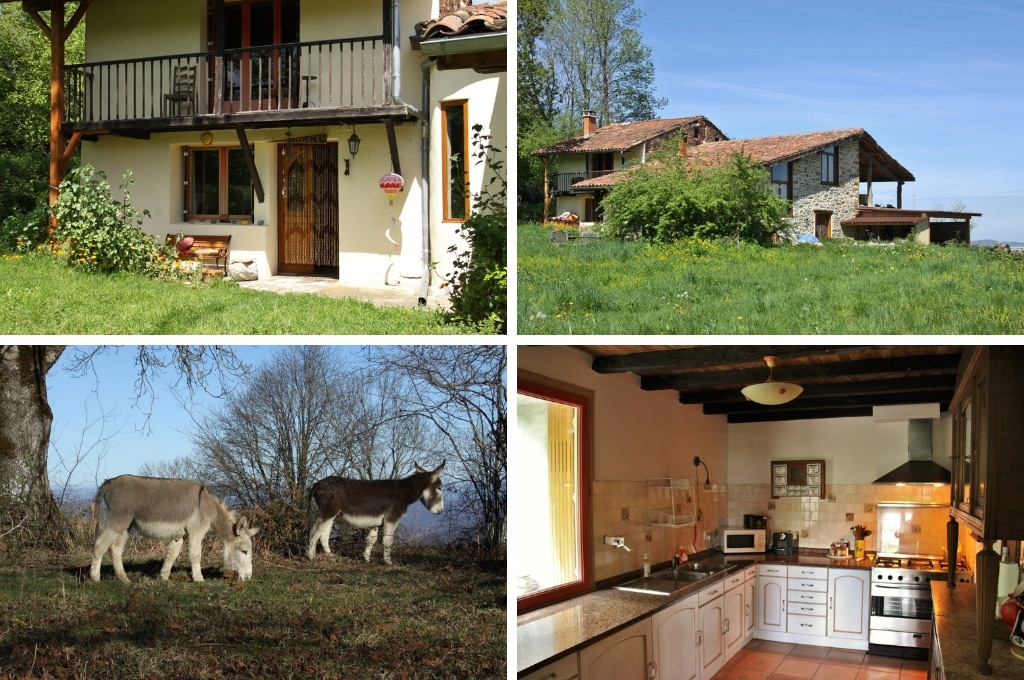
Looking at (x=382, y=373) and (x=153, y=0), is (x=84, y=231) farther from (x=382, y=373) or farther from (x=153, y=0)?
(x=382, y=373)

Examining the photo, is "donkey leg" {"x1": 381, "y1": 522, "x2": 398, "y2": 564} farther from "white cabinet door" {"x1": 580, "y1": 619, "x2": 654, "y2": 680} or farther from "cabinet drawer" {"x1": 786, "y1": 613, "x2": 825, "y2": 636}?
"cabinet drawer" {"x1": 786, "y1": 613, "x2": 825, "y2": 636}

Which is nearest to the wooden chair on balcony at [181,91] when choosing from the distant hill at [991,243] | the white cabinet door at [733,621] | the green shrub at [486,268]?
the green shrub at [486,268]

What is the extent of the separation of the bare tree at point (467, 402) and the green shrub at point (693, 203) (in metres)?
1.03

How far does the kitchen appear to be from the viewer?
4.57 m

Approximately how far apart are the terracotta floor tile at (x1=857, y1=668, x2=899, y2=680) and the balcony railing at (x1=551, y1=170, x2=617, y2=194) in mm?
3986

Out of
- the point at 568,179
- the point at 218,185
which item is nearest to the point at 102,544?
the point at 568,179

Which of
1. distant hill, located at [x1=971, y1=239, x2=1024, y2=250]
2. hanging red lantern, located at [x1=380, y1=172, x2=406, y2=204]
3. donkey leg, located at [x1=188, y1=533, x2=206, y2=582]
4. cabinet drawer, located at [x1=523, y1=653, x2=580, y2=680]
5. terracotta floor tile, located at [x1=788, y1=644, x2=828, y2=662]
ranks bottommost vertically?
terracotta floor tile, located at [x1=788, y1=644, x2=828, y2=662]

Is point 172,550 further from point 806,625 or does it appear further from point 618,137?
point 806,625

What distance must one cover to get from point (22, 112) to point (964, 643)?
22.8 feet

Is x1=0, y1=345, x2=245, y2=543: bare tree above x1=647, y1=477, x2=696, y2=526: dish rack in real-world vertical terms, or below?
above

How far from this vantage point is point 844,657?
6.71 metres

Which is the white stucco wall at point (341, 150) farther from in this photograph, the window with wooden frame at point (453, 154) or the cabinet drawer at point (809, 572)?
the cabinet drawer at point (809, 572)

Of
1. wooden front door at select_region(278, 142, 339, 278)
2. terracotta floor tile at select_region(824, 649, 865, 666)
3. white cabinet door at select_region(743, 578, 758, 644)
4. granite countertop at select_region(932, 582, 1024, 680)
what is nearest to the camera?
granite countertop at select_region(932, 582, 1024, 680)

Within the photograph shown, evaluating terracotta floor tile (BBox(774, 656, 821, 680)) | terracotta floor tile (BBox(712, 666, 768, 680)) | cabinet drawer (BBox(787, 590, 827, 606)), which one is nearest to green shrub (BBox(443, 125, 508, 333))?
terracotta floor tile (BBox(712, 666, 768, 680))
